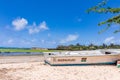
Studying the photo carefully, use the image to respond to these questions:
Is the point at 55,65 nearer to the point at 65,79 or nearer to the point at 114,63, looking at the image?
the point at 114,63

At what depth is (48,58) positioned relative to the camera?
46.6 feet

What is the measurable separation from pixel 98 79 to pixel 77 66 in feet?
14.9

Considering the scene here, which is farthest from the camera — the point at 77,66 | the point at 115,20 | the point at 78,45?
the point at 78,45

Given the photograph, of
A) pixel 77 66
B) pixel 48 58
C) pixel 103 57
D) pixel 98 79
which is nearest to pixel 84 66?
pixel 77 66

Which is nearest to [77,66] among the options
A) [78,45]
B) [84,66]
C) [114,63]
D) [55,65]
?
[84,66]

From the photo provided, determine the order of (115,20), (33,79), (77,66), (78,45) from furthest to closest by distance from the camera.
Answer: (78,45), (77,66), (33,79), (115,20)

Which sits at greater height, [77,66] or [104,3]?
[104,3]

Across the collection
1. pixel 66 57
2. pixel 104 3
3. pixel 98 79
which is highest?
pixel 104 3

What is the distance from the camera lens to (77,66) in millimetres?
13695

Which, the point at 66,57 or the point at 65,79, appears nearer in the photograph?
the point at 65,79

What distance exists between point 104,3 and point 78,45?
99.6ft

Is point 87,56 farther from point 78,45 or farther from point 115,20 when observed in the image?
point 78,45

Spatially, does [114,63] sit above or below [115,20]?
below

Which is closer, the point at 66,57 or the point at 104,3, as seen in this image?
the point at 104,3
